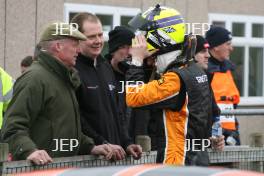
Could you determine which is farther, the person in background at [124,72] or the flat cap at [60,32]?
the person in background at [124,72]

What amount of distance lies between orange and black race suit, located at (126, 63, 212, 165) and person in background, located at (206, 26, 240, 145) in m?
4.07

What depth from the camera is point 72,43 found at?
6.70 m

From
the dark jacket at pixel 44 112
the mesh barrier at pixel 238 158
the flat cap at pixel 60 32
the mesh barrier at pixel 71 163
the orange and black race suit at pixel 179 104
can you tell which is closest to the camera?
the mesh barrier at pixel 71 163

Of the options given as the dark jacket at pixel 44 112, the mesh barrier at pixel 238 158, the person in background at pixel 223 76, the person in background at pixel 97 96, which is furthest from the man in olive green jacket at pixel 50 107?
the person in background at pixel 223 76

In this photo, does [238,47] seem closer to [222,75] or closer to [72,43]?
[222,75]

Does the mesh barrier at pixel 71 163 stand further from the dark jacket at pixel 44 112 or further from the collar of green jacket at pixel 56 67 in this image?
the collar of green jacket at pixel 56 67

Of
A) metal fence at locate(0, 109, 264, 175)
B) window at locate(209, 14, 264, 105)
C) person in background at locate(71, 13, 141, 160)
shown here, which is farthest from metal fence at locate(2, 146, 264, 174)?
window at locate(209, 14, 264, 105)

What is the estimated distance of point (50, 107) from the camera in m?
6.38

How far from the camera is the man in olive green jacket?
6164 mm

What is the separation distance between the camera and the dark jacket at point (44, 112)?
242 inches

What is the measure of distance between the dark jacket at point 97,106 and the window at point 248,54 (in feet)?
32.6

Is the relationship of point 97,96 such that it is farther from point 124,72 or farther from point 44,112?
point 124,72

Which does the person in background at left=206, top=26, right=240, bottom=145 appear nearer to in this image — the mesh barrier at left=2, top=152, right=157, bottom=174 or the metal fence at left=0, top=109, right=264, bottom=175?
the metal fence at left=0, top=109, right=264, bottom=175

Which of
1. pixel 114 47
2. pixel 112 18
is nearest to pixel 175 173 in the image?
pixel 114 47
